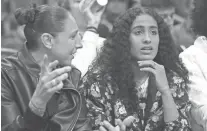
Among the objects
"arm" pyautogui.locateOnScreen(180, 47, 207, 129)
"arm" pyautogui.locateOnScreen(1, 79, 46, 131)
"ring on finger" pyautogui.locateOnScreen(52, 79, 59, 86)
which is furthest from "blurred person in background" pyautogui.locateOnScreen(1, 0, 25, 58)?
"arm" pyautogui.locateOnScreen(180, 47, 207, 129)

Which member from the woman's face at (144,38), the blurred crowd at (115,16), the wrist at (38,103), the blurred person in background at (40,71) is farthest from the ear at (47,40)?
the woman's face at (144,38)

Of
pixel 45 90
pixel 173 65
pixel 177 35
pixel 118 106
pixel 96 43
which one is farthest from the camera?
pixel 177 35

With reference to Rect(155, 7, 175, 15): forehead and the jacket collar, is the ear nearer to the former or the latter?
the jacket collar

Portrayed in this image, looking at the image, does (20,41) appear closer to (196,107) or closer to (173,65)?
(173,65)

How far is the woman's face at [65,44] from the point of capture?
1117mm

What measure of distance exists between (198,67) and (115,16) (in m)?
0.41

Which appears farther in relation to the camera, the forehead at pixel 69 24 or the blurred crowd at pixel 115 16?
the blurred crowd at pixel 115 16

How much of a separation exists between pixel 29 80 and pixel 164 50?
1.79 feet

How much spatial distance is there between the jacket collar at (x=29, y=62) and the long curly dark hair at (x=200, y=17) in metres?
0.76

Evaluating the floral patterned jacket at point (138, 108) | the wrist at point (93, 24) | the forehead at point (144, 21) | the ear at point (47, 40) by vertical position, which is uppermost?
the forehead at point (144, 21)

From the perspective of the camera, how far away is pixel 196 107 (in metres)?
1.38

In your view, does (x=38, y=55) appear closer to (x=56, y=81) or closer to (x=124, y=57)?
(x=56, y=81)

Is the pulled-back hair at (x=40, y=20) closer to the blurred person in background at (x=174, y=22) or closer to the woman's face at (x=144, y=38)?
the woman's face at (x=144, y=38)

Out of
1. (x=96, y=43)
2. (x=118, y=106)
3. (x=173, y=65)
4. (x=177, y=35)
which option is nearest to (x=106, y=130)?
(x=118, y=106)
